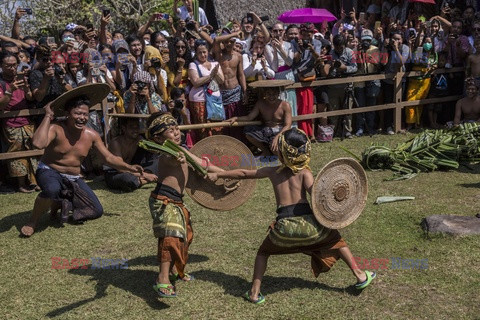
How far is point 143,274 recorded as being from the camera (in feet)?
18.3

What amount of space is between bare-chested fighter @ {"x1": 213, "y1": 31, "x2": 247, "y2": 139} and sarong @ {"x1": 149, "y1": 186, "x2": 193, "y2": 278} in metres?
4.81

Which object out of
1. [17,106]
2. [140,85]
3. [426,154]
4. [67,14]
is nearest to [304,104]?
[426,154]

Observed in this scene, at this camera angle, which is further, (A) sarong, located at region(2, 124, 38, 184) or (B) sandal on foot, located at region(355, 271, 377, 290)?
(A) sarong, located at region(2, 124, 38, 184)

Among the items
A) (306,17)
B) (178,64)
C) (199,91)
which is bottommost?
(199,91)

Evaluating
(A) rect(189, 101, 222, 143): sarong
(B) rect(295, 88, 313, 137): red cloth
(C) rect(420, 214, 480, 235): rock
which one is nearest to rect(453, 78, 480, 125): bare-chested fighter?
(B) rect(295, 88, 313, 137): red cloth

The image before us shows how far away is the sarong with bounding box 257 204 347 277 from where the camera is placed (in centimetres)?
469

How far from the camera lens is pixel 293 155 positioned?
15.4ft

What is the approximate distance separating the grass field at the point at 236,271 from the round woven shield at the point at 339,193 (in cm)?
70

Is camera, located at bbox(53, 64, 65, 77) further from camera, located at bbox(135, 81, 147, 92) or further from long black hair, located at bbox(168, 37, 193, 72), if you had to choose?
long black hair, located at bbox(168, 37, 193, 72)

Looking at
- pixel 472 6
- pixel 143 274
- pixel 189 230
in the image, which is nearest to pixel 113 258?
pixel 143 274

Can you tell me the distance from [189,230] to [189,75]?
4.70 m

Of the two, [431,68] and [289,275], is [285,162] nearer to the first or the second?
[289,275]

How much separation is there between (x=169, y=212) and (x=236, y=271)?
100cm

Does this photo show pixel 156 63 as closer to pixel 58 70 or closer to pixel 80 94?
pixel 58 70
